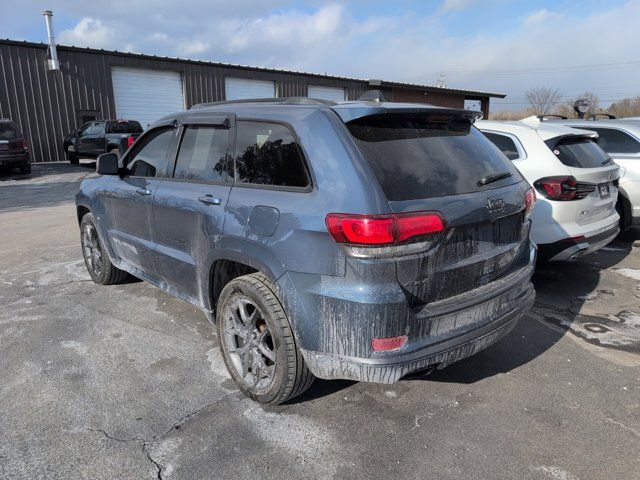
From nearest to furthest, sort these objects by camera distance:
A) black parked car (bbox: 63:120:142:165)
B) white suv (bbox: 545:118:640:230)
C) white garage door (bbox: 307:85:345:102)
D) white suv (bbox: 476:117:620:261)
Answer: white suv (bbox: 476:117:620:261)
white suv (bbox: 545:118:640:230)
black parked car (bbox: 63:120:142:165)
white garage door (bbox: 307:85:345:102)

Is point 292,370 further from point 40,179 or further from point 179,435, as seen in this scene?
point 40,179

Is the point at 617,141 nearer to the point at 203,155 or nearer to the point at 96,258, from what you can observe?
the point at 203,155

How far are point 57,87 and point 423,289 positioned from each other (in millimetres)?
21021

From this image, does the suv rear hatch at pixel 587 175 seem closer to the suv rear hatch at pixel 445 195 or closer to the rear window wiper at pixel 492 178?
the rear window wiper at pixel 492 178

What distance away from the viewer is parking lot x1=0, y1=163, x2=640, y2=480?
2.47 meters

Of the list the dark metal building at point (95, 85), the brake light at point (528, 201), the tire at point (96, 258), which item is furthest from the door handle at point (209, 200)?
the dark metal building at point (95, 85)

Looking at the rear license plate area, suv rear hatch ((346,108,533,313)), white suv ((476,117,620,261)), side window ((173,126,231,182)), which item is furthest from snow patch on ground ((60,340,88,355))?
the rear license plate area

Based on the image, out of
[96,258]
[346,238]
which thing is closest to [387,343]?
[346,238]

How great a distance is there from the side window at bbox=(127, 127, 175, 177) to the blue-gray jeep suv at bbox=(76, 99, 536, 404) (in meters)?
0.39

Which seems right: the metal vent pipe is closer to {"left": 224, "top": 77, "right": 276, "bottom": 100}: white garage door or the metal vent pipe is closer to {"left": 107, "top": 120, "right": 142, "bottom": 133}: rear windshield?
{"left": 107, "top": 120, "right": 142, "bottom": 133}: rear windshield

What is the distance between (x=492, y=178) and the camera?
2.93 m

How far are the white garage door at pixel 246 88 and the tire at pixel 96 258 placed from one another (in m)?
20.3

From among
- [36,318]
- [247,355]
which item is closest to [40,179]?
[36,318]

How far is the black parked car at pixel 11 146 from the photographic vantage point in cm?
1490
